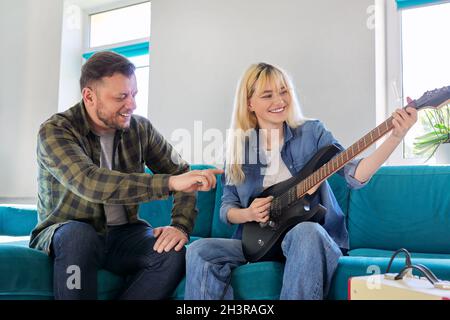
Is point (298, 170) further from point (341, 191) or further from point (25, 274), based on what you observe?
point (25, 274)

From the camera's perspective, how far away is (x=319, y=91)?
2.42 metres

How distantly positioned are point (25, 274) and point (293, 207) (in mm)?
816

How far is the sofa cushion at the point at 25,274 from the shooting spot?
138cm

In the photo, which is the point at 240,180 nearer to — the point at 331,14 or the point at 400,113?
the point at 400,113

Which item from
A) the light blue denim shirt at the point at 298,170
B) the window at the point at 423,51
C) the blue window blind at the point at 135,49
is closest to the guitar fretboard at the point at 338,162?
the light blue denim shirt at the point at 298,170

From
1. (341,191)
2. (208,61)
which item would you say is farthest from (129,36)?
(341,191)

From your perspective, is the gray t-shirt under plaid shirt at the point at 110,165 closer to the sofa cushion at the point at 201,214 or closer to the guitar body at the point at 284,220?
the guitar body at the point at 284,220

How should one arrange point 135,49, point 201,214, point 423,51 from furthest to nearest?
point 135,49
point 423,51
point 201,214

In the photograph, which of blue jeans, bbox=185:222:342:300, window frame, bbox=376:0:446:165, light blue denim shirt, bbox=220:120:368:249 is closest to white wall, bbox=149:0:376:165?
window frame, bbox=376:0:446:165

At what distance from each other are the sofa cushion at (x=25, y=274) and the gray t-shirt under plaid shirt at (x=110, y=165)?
24 cm

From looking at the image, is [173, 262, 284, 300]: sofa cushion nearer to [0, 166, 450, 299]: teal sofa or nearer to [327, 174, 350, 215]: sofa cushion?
[0, 166, 450, 299]: teal sofa

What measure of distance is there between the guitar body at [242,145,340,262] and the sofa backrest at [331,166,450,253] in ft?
1.57

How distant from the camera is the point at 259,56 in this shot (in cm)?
263

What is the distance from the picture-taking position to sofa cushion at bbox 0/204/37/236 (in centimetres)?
242
